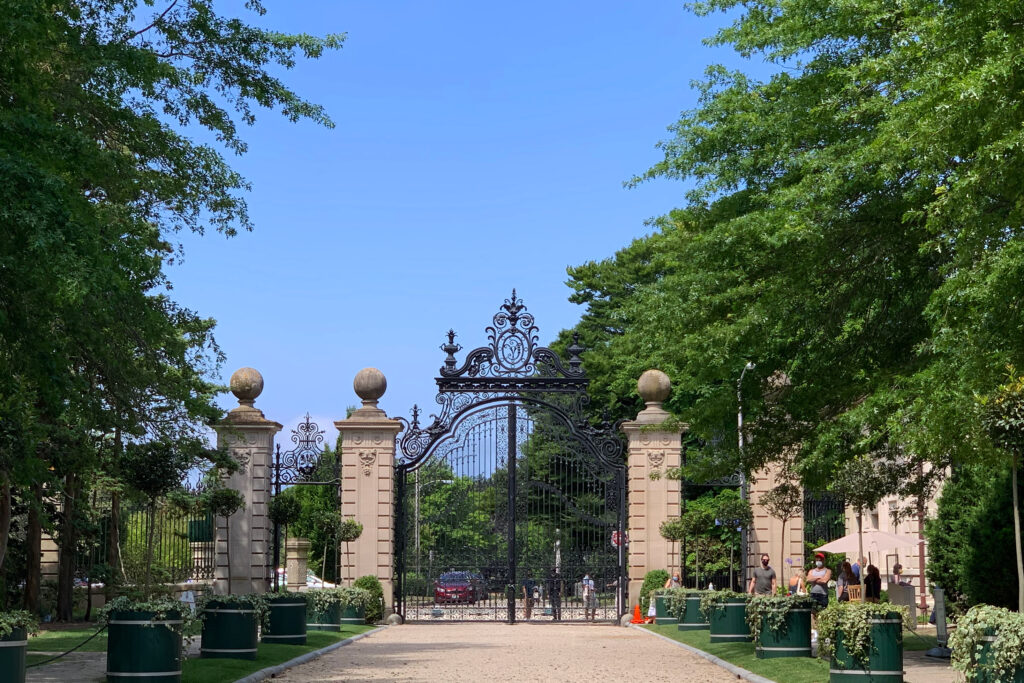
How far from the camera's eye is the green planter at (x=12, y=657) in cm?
1063

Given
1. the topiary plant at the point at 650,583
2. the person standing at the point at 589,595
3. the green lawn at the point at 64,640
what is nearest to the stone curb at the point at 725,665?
the topiary plant at the point at 650,583

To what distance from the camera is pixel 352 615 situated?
27156mm

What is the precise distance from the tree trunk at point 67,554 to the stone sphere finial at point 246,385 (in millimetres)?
4070

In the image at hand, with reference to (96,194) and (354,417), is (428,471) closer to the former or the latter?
(354,417)

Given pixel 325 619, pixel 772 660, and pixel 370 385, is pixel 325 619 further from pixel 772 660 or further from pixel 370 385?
pixel 772 660

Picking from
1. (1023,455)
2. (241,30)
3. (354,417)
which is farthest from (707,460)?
(354,417)

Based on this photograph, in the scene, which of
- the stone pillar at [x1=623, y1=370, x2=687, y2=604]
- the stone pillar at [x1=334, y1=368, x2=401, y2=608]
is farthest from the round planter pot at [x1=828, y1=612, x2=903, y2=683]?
the stone pillar at [x1=334, y1=368, x2=401, y2=608]

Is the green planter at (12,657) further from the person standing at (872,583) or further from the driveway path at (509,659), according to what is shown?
the person standing at (872,583)

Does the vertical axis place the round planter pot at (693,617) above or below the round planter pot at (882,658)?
below

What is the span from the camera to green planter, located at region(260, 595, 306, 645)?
799 inches

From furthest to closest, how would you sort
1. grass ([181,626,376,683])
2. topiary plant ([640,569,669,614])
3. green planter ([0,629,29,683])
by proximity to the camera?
topiary plant ([640,569,669,614])
grass ([181,626,376,683])
green planter ([0,629,29,683])

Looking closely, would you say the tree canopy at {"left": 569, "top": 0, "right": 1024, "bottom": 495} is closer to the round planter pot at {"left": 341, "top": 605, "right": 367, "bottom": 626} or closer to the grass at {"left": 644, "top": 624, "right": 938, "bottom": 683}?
the grass at {"left": 644, "top": 624, "right": 938, "bottom": 683}

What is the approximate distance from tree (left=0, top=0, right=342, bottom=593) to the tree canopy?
19.2 feet

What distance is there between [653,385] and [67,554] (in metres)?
13.5
